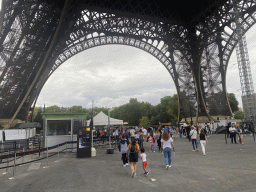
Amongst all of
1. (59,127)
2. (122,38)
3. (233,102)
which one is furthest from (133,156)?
(233,102)

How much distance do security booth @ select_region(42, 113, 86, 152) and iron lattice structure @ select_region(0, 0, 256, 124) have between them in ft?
28.6

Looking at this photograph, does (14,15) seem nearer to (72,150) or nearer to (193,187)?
(72,150)

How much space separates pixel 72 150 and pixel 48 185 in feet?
32.2

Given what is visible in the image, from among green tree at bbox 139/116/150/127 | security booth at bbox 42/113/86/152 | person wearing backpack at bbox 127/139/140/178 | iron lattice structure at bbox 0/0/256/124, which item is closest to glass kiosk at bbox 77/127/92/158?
security booth at bbox 42/113/86/152

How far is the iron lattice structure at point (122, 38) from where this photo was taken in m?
19.4

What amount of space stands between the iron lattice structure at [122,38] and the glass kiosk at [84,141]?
Answer: 11955 mm

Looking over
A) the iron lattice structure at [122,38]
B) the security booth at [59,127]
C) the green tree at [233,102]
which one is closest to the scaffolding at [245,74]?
the iron lattice structure at [122,38]

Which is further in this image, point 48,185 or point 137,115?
point 137,115

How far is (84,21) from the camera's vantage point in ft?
96.0

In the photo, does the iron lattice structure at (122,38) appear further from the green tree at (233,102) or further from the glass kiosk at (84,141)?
the green tree at (233,102)

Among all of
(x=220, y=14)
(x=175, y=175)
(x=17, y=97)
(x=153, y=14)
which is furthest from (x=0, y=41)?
(x=220, y=14)

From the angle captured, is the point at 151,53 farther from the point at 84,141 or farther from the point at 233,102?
the point at 233,102

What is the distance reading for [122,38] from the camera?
38938mm

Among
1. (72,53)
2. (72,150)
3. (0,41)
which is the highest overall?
(72,53)
